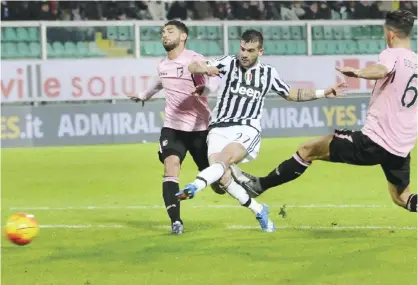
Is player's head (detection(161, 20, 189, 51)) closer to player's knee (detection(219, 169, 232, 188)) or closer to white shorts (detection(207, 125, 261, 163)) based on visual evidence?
white shorts (detection(207, 125, 261, 163))

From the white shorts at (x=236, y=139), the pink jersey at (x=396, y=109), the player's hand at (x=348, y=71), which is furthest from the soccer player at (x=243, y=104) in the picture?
the player's hand at (x=348, y=71)

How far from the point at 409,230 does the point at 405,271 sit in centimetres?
257

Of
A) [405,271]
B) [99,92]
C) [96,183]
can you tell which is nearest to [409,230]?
[405,271]

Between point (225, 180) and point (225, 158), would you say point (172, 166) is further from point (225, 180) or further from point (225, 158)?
point (225, 158)

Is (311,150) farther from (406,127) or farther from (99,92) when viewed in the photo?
(99,92)

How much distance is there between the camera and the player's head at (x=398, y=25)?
933 cm

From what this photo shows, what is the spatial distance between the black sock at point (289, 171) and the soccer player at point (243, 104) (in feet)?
1.13

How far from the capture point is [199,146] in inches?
459

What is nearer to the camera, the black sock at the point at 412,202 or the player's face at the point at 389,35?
the player's face at the point at 389,35

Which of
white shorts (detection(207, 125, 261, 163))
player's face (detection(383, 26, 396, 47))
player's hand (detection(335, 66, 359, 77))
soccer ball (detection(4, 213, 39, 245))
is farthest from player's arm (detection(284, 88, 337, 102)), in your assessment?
soccer ball (detection(4, 213, 39, 245))

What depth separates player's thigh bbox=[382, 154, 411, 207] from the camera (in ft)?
32.2

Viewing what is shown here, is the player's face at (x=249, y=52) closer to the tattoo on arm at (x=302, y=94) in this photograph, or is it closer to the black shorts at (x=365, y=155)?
the tattoo on arm at (x=302, y=94)

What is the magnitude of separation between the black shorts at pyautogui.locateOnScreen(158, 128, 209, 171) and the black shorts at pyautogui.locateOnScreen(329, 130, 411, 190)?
209cm

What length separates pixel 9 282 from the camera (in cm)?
848
